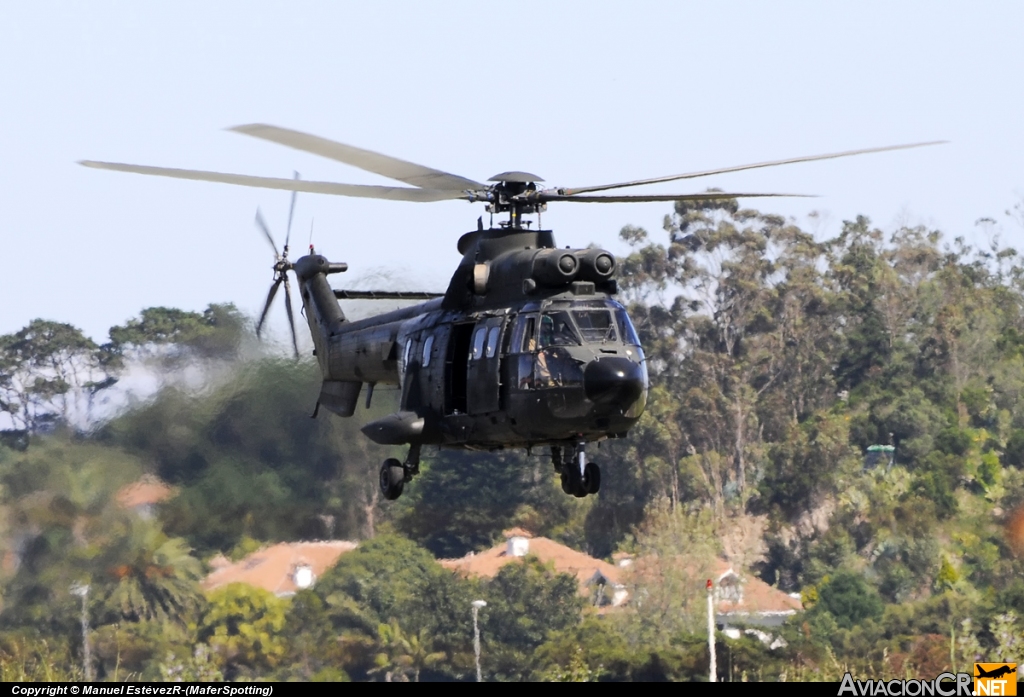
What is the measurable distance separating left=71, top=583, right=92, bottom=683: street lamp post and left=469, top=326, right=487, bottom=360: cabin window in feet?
40.4

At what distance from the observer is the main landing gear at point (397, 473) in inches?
805

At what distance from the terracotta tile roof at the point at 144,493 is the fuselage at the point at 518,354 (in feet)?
30.5

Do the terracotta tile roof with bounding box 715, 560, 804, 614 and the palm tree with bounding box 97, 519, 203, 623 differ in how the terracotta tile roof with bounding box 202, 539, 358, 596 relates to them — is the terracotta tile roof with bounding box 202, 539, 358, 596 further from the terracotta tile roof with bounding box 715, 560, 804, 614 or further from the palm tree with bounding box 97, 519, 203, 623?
the terracotta tile roof with bounding box 715, 560, 804, 614

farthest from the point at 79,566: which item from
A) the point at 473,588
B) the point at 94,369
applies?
the point at 473,588

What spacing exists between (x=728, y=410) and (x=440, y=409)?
34.9m

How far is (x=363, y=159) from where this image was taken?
1805 cm

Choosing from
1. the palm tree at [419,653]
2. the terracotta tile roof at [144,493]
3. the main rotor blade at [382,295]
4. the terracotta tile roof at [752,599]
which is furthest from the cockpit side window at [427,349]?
the terracotta tile roof at [752,599]

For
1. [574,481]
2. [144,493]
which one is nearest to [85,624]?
[144,493]

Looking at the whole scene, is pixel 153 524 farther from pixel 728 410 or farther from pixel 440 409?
pixel 728 410

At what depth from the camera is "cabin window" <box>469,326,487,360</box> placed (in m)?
18.8

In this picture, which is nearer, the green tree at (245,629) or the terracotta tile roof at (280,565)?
the terracotta tile roof at (280,565)

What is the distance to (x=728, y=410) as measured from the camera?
2101 inches

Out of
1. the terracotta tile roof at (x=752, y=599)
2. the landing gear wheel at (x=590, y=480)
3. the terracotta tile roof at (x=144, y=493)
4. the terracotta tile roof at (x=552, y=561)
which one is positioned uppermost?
the landing gear wheel at (x=590, y=480)

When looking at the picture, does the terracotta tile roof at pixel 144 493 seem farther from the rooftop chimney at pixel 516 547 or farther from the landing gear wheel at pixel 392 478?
the rooftop chimney at pixel 516 547
